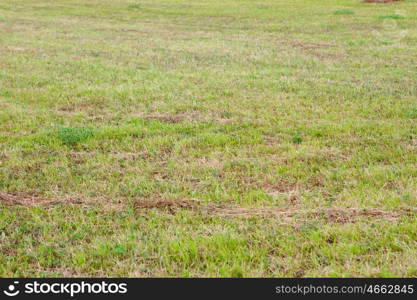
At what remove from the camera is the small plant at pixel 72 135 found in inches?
385

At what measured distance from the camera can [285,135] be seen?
10.1 metres

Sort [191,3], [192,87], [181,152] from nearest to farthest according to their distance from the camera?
1. [181,152]
2. [192,87]
3. [191,3]

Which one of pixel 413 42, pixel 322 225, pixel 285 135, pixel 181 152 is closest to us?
pixel 322 225

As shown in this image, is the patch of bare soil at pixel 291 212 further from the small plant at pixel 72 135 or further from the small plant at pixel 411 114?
the small plant at pixel 411 114

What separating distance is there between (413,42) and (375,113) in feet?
40.6

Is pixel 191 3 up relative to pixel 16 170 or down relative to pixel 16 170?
up

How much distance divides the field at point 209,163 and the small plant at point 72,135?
0.13ft

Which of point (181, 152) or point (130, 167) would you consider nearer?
point (130, 167)

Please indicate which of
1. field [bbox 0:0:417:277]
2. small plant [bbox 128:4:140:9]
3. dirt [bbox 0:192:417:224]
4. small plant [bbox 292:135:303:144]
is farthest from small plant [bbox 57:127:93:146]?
small plant [bbox 128:4:140:9]

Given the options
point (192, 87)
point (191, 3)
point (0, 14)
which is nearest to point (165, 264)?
point (192, 87)

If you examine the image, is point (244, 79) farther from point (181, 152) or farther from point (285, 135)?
point (181, 152)

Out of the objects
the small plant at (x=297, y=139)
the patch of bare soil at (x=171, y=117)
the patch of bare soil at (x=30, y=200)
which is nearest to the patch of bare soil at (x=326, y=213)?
the patch of bare soil at (x=30, y=200)

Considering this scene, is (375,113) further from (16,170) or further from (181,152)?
(16,170)

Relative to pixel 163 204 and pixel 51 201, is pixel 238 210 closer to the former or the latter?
pixel 163 204
